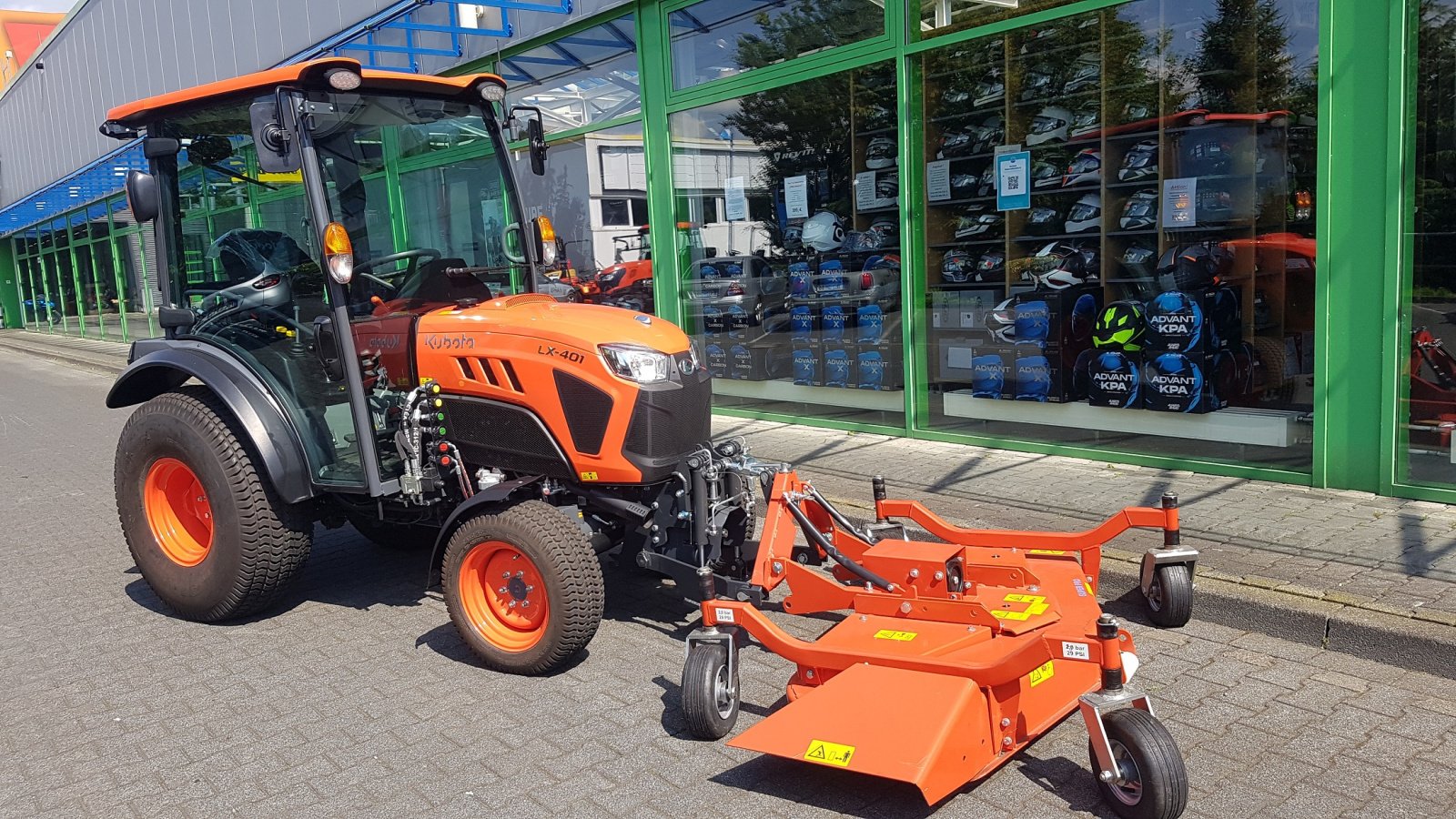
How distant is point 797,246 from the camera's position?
374 inches

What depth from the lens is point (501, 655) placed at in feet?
14.7

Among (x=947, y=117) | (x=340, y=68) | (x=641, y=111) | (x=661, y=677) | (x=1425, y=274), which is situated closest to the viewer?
(x=661, y=677)

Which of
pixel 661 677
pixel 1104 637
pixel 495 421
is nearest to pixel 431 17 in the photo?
pixel 495 421

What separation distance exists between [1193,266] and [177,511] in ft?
20.1

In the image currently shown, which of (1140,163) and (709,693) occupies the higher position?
(1140,163)

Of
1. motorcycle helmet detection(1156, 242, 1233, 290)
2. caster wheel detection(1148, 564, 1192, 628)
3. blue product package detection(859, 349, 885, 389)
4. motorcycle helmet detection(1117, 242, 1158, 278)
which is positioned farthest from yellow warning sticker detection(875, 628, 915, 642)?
blue product package detection(859, 349, 885, 389)

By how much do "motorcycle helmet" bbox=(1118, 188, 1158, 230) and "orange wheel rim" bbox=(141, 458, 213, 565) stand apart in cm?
590

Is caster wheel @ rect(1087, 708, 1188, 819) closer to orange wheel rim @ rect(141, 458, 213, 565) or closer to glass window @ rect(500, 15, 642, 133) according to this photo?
orange wheel rim @ rect(141, 458, 213, 565)

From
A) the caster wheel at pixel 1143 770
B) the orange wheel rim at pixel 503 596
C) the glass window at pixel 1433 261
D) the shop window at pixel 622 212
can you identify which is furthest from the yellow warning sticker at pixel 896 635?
the shop window at pixel 622 212

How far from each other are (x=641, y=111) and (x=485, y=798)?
787cm

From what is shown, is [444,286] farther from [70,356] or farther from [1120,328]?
[70,356]

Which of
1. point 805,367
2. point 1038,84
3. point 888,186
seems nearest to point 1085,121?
point 1038,84

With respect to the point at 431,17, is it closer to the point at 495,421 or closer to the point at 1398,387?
the point at 495,421

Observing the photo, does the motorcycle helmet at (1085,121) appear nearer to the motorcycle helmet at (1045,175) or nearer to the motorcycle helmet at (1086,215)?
the motorcycle helmet at (1045,175)
